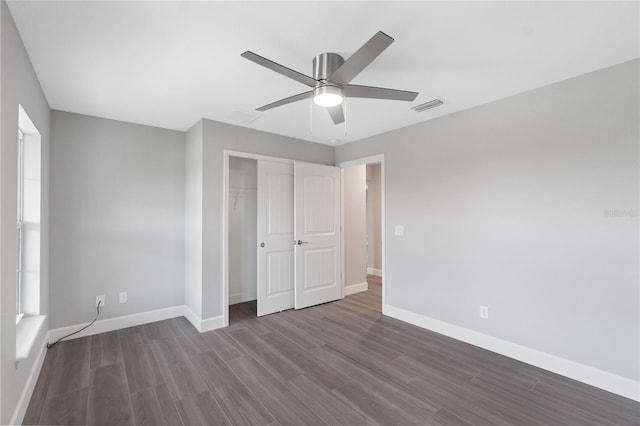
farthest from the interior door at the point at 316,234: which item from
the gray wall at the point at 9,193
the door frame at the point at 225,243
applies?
the gray wall at the point at 9,193

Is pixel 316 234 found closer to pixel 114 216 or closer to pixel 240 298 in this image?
pixel 240 298

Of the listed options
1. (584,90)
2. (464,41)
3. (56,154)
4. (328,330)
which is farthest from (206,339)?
(584,90)

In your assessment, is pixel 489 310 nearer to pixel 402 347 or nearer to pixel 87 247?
pixel 402 347

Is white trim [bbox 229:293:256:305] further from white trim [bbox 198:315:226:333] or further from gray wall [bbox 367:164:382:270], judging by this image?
gray wall [bbox 367:164:382:270]

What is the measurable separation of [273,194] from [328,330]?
1.91 m

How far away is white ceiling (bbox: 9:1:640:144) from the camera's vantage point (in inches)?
64.8

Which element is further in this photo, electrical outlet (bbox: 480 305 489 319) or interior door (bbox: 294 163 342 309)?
interior door (bbox: 294 163 342 309)

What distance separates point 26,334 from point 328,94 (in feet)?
9.69

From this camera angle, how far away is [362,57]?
5.36 feet

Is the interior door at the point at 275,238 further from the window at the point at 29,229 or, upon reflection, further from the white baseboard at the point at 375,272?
the white baseboard at the point at 375,272

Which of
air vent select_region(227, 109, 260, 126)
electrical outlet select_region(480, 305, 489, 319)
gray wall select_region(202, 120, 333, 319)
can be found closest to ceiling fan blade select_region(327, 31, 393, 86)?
air vent select_region(227, 109, 260, 126)

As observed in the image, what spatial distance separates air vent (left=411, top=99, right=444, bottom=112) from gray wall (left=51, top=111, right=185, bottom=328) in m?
3.05

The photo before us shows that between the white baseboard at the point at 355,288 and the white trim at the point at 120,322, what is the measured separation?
8.12ft

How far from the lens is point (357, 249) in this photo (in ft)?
16.4
